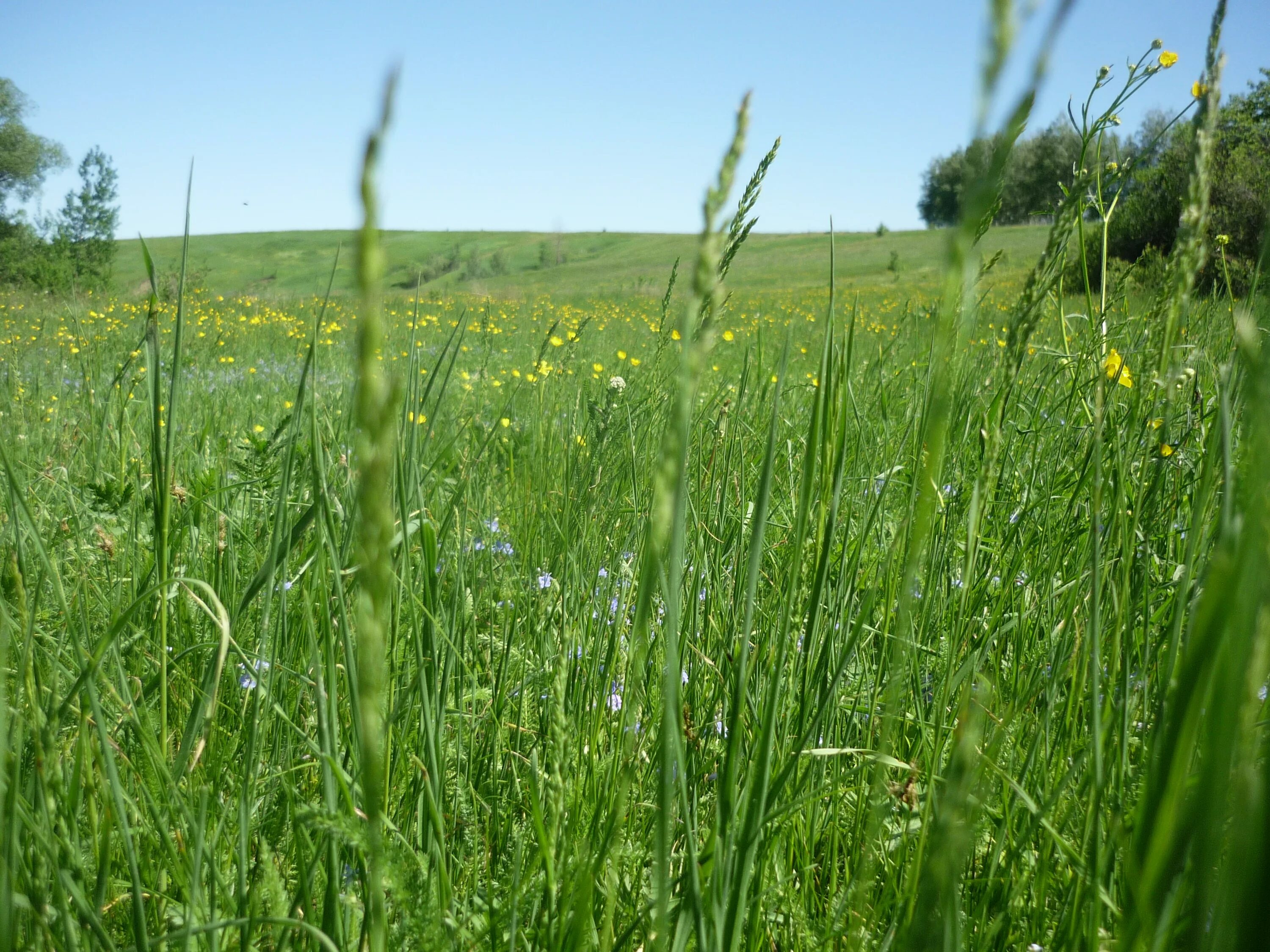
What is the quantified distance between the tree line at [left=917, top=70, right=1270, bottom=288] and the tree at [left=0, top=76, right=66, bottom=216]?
4176 centimetres

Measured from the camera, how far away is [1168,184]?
228 cm

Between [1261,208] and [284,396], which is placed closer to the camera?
[1261,208]

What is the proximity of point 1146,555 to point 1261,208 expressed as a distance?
2844 mm

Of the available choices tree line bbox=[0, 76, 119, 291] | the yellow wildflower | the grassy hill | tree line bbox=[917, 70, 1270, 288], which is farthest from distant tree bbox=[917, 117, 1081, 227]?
tree line bbox=[0, 76, 119, 291]

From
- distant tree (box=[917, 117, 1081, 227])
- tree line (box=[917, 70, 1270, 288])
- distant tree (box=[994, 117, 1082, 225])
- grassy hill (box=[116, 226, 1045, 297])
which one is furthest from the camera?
grassy hill (box=[116, 226, 1045, 297])

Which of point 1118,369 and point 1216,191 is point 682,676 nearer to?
point 1118,369

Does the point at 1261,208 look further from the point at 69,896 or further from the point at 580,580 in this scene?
the point at 69,896

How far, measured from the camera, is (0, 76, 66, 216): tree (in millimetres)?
34594

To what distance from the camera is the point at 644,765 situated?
A: 3.50 ft

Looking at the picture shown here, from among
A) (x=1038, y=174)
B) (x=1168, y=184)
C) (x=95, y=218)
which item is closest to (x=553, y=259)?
(x=95, y=218)

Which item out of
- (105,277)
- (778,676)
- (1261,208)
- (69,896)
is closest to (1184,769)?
(778,676)

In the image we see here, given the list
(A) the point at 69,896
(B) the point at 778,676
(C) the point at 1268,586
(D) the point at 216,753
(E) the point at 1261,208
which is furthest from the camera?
(E) the point at 1261,208

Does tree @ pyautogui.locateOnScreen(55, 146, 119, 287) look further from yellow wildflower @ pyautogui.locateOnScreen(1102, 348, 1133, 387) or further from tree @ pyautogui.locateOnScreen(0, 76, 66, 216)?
yellow wildflower @ pyautogui.locateOnScreen(1102, 348, 1133, 387)

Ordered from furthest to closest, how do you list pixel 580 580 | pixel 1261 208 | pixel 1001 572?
pixel 1261 208 → pixel 1001 572 → pixel 580 580
